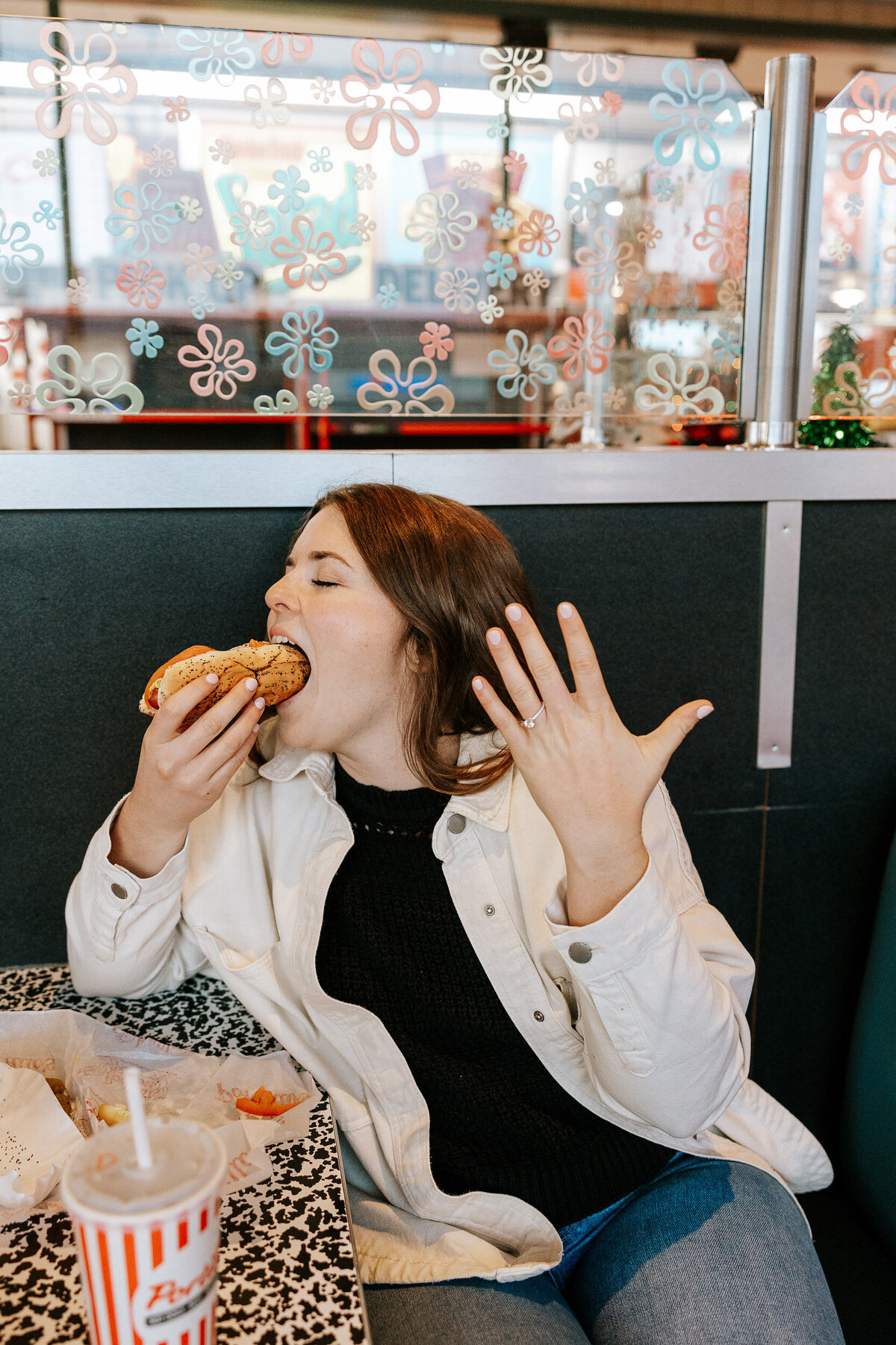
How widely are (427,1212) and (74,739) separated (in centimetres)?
95

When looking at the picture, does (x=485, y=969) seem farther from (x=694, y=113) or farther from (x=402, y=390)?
(x=694, y=113)

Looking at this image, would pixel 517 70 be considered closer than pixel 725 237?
Yes

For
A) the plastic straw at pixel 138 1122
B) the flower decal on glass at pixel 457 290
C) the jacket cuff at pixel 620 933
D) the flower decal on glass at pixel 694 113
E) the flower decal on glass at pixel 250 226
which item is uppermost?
the flower decal on glass at pixel 694 113

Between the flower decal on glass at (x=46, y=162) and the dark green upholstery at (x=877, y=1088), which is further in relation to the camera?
the dark green upholstery at (x=877, y=1088)

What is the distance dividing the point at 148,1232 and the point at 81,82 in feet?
5.30

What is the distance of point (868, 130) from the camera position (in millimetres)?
1867

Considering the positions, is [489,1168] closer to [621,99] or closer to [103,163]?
[103,163]

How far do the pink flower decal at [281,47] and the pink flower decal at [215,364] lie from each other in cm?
43

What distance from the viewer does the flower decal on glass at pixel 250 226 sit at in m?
1.64

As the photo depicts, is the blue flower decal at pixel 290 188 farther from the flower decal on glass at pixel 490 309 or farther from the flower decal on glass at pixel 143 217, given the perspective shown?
the flower decal on glass at pixel 490 309

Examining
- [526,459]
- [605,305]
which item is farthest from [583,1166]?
[605,305]

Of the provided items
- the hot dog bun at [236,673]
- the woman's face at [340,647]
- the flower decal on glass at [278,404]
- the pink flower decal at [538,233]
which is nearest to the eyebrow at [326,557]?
the woman's face at [340,647]

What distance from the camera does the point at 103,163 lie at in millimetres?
1583

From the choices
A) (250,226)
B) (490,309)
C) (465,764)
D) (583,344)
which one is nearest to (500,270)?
(490,309)
